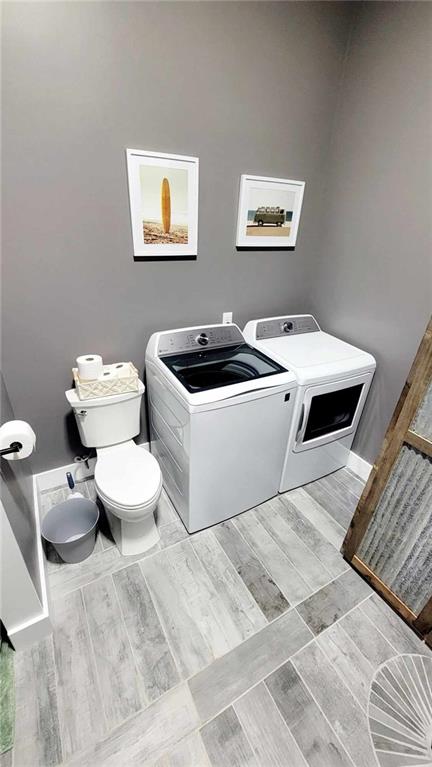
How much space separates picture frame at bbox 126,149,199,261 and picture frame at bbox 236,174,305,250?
31 centimetres

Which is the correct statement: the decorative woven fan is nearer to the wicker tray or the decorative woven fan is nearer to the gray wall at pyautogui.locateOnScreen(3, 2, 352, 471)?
the wicker tray

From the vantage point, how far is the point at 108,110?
4.57 ft

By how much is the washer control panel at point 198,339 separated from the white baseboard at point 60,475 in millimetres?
879

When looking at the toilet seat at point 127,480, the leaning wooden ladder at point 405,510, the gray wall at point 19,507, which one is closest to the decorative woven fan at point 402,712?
the leaning wooden ladder at point 405,510

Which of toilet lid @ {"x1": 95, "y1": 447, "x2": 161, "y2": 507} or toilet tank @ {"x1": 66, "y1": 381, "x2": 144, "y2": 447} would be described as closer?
toilet lid @ {"x1": 95, "y1": 447, "x2": 161, "y2": 507}

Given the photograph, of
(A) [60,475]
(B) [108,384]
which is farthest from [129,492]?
(A) [60,475]

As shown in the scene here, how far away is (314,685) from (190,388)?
4.13 ft

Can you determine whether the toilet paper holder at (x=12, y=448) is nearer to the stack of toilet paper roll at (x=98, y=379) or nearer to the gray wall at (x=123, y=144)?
the stack of toilet paper roll at (x=98, y=379)

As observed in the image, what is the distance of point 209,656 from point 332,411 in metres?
1.35

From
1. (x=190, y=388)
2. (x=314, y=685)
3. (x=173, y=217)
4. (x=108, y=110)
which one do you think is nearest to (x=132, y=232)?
(x=173, y=217)

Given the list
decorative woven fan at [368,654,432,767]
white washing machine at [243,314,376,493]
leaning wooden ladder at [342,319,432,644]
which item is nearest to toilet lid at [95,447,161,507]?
white washing machine at [243,314,376,493]

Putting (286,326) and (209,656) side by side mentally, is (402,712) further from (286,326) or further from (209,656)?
(286,326)

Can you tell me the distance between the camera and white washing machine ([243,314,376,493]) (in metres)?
1.71

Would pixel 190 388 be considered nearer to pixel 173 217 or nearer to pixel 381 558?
pixel 173 217
